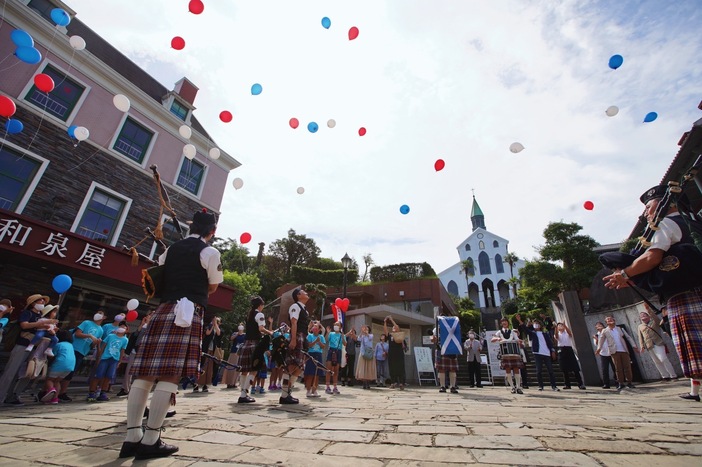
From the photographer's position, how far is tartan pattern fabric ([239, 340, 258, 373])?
6.06 metres

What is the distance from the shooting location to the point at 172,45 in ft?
25.3

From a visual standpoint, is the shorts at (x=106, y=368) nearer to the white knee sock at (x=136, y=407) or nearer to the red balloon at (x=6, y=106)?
the white knee sock at (x=136, y=407)

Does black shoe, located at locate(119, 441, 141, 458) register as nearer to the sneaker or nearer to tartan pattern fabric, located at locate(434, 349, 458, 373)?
the sneaker

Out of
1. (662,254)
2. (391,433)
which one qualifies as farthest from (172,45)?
(662,254)

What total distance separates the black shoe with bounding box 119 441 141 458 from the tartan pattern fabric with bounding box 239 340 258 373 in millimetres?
3653

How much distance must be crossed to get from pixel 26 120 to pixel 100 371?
31.6ft

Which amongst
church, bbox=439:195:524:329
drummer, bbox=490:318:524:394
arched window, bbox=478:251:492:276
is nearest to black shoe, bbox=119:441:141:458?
drummer, bbox=490:318:524:394

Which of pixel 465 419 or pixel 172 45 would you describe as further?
pixel 172 45

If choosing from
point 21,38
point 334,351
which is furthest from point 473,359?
point 21,38

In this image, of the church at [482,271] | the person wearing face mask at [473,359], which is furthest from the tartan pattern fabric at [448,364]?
the church at [482,271]

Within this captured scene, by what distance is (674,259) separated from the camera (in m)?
2.89

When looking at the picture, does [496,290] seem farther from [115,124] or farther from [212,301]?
[115,124]

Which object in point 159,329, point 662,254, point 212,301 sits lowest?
point 159,329

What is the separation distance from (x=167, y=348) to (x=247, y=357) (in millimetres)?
4103
